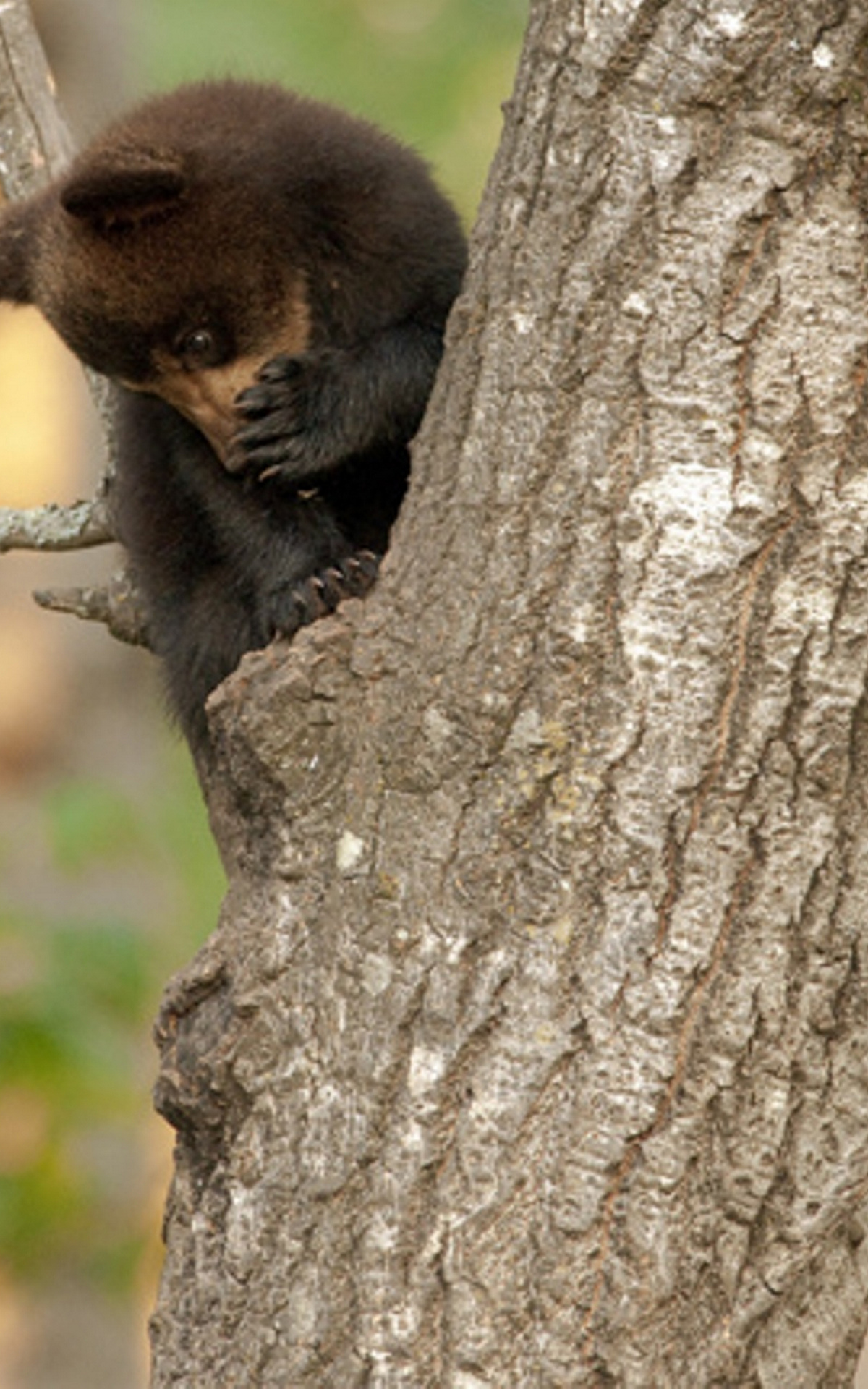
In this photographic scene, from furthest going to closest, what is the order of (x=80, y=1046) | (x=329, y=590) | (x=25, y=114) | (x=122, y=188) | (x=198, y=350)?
(x=80, y=1046) → (x=25, y=114) → (x=198, y=350) → (x=122, y=188) → (x=329, y=590)

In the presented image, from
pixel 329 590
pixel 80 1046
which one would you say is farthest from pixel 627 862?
pixel 80 1046

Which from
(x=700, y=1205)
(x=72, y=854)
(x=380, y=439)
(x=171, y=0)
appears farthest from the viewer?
(x=171, y=0)

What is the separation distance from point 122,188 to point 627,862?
1.91 metres

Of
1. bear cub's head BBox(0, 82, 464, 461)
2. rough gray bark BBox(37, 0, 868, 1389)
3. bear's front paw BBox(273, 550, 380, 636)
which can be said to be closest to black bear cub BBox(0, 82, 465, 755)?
bear cub's head BBox(0, 82, 464, 461)

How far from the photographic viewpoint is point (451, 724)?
93.5 inches

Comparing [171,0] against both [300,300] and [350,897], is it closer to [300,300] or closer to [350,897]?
[300,300]

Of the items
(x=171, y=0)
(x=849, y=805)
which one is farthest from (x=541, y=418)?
(x=171, y=0)

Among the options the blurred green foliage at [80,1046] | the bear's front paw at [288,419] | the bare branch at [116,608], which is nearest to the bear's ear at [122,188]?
the bear's front paw at [288,419]

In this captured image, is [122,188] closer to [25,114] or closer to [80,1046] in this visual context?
[25,114]

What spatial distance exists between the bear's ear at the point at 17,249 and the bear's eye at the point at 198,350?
1.30 feet

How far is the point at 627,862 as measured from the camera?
7.45 feet

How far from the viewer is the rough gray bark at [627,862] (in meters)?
2.24

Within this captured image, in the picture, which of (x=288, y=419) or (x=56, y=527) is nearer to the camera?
(x=288, y=419)

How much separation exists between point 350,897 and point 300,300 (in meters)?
1.75
